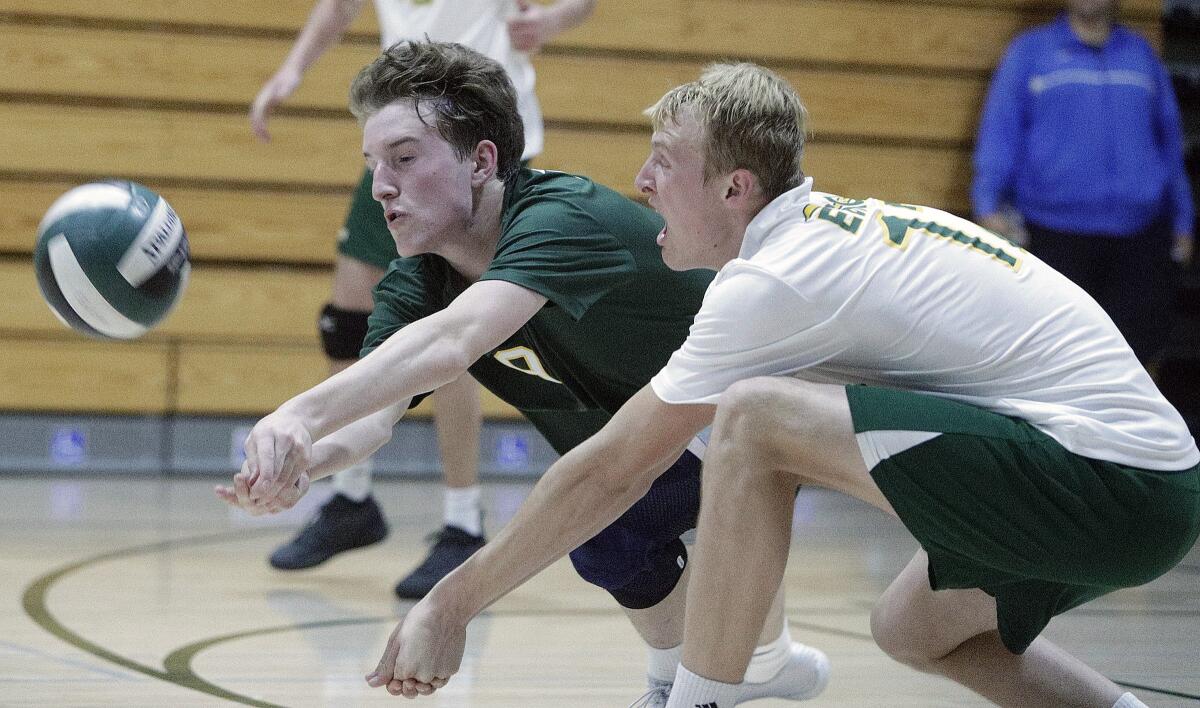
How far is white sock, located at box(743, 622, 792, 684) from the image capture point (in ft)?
7.91

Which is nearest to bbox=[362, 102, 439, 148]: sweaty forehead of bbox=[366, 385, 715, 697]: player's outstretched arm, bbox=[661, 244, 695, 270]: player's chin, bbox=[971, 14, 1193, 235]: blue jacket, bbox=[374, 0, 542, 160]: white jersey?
bbox=[661, 244, 695, 270]: player's chin

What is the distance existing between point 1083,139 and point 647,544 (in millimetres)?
3542

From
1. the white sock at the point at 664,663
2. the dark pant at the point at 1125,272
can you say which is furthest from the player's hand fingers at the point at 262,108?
the dark pant at the point at 1125,272

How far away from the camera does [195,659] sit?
271 centimetres

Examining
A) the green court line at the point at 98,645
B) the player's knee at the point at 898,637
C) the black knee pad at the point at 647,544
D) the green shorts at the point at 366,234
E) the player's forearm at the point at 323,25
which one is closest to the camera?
the player's knee at the point at 898,637

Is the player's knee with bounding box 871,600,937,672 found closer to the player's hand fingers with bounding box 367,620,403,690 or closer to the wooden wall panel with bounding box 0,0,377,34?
the player's hand fingers with bounding box 367,620,403,690

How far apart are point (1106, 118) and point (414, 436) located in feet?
8.86

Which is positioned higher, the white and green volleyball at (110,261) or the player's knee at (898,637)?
the white and green volleyball at (110,261)

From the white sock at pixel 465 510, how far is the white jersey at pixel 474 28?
2.76 feet

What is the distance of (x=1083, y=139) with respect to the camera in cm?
532

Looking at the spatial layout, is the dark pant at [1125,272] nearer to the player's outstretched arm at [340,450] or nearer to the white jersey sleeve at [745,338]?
the player's outstretched arm at [340,450]

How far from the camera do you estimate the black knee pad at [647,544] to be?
91.7 inches

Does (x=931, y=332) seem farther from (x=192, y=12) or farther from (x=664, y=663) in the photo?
(x=192, y=12)

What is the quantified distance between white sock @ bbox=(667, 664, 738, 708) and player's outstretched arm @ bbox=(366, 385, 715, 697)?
0.25 metres
